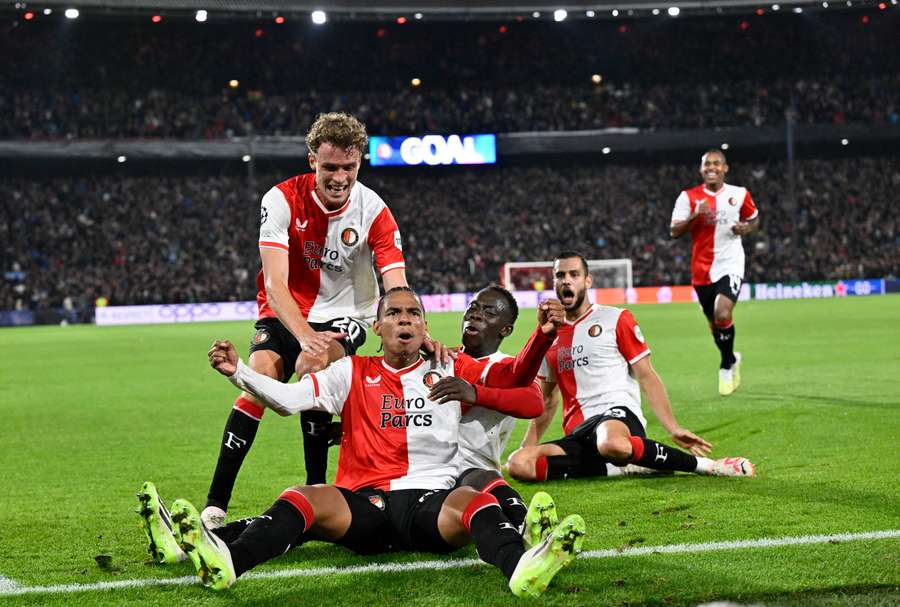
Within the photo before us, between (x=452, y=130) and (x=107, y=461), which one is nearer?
(x=107, y=461)

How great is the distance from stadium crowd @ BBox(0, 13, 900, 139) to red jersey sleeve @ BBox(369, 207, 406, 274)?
136 feet

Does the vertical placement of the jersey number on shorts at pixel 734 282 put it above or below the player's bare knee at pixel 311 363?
above

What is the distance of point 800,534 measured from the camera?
4.71 metres

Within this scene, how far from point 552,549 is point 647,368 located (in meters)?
3.18

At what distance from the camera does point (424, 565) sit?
14.5ft

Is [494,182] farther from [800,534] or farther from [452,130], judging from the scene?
[800,534]

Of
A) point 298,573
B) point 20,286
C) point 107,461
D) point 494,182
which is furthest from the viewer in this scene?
point 494,182

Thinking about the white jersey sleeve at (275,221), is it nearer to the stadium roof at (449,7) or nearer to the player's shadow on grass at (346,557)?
the player's shadow on grass at (346,557)

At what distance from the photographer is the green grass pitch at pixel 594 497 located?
3.96 meters

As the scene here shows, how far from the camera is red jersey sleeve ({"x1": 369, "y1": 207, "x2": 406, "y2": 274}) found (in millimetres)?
5711

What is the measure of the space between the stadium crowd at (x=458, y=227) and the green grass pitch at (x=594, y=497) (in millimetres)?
29785

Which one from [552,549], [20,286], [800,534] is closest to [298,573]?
[552,549]

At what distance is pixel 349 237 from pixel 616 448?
203cm

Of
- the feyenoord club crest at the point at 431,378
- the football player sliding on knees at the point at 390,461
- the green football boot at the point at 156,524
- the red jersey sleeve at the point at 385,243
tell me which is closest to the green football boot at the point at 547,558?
the football player sliding on knees at the point at 390,461
